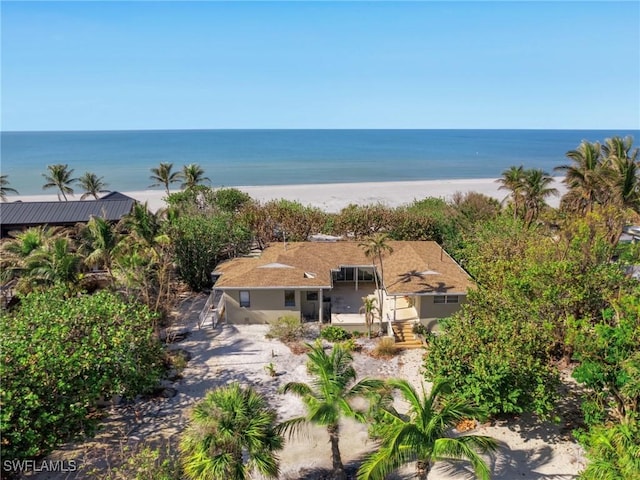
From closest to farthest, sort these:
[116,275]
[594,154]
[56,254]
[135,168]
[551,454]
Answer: [551,454] → [56,254] → [116,275] → [594,154] → [135,168]

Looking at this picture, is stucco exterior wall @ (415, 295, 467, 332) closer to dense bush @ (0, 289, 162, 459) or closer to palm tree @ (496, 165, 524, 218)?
palm tree @ (496, 165, 524, 218)

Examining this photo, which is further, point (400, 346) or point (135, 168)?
point (135, 168)

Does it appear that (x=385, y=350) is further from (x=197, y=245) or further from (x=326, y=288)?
(x=197, y=245)

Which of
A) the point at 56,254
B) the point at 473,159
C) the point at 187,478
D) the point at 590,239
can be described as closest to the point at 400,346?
the point at 590,239

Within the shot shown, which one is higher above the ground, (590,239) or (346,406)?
(590,239)

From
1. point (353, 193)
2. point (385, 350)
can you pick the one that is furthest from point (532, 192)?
point (353, 193)

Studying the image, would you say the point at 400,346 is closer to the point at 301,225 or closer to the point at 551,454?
the point at 551,454
